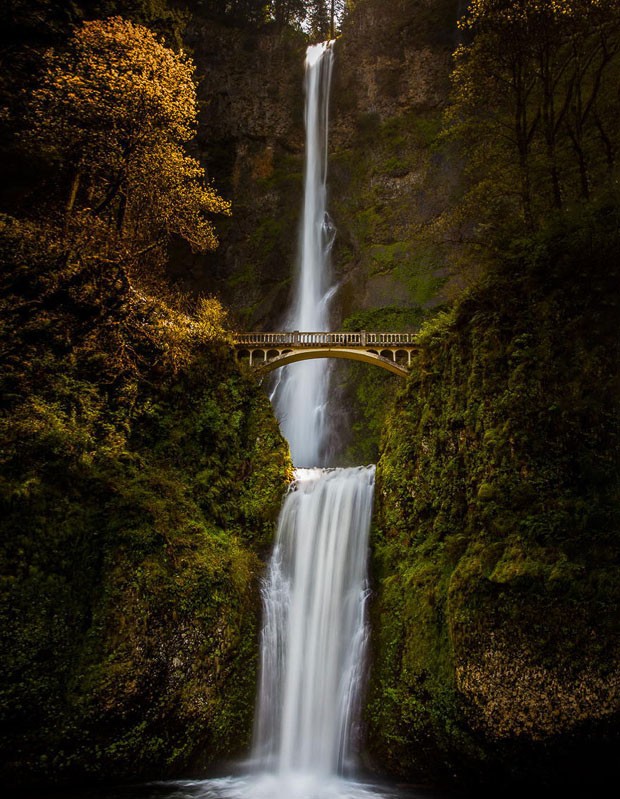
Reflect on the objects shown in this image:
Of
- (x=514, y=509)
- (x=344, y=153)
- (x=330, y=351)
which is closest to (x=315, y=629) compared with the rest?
(x=514, y=509)

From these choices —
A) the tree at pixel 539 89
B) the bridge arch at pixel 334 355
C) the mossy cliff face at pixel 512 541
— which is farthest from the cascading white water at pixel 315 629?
the tree at pixel 539 89

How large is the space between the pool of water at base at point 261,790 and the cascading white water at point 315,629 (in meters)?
0.38

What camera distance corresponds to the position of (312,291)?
29.3m

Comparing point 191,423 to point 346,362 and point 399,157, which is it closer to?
point 346,362

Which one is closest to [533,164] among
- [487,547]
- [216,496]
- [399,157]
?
[487,547]

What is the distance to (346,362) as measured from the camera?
89.2 ft

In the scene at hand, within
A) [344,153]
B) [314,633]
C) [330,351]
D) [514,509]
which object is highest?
[344,153]

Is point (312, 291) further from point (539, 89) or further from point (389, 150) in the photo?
point (539, 89)

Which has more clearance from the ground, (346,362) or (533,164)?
(533,164)

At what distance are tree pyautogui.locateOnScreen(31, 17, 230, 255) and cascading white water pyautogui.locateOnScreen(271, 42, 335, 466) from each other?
13.7 m

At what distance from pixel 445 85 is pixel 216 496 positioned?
97.9ft

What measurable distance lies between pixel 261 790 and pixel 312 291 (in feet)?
78.7

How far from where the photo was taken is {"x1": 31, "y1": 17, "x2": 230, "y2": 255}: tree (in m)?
12.5

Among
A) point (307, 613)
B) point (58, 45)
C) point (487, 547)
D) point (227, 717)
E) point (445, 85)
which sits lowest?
point (227, 717)
